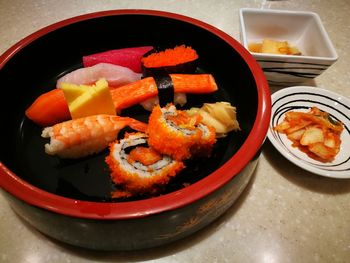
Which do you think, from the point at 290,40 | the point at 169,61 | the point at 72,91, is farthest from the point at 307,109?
the point at 72,91

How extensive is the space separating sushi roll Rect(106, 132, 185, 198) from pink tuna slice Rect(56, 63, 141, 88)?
0.29m

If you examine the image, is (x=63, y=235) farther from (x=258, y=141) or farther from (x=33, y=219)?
(x=258, y=141)

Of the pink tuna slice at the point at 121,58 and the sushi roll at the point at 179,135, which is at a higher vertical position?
the pink tuna slice at the point at 121,58

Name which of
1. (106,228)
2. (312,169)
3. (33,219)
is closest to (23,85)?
(33,219)

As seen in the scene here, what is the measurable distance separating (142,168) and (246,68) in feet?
1.71

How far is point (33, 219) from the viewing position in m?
0.81

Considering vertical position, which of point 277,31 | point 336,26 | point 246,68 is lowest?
point 336,26

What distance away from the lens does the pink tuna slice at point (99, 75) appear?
1.21m

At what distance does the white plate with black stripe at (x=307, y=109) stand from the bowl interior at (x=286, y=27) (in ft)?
0.82

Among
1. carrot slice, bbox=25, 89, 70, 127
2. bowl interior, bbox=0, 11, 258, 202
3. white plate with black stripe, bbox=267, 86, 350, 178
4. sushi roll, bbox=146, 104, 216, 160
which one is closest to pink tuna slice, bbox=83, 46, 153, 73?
bowl interior, bbox=0, 11, 258, 202

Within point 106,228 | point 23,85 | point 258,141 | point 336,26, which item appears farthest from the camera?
point 336,26

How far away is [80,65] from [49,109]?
1.12ft

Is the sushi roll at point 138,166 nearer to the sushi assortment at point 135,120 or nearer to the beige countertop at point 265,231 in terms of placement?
the sushi assortment at point 135,120

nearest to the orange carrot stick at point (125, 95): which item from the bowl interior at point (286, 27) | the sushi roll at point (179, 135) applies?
the sushi roll at point (179, 135)
